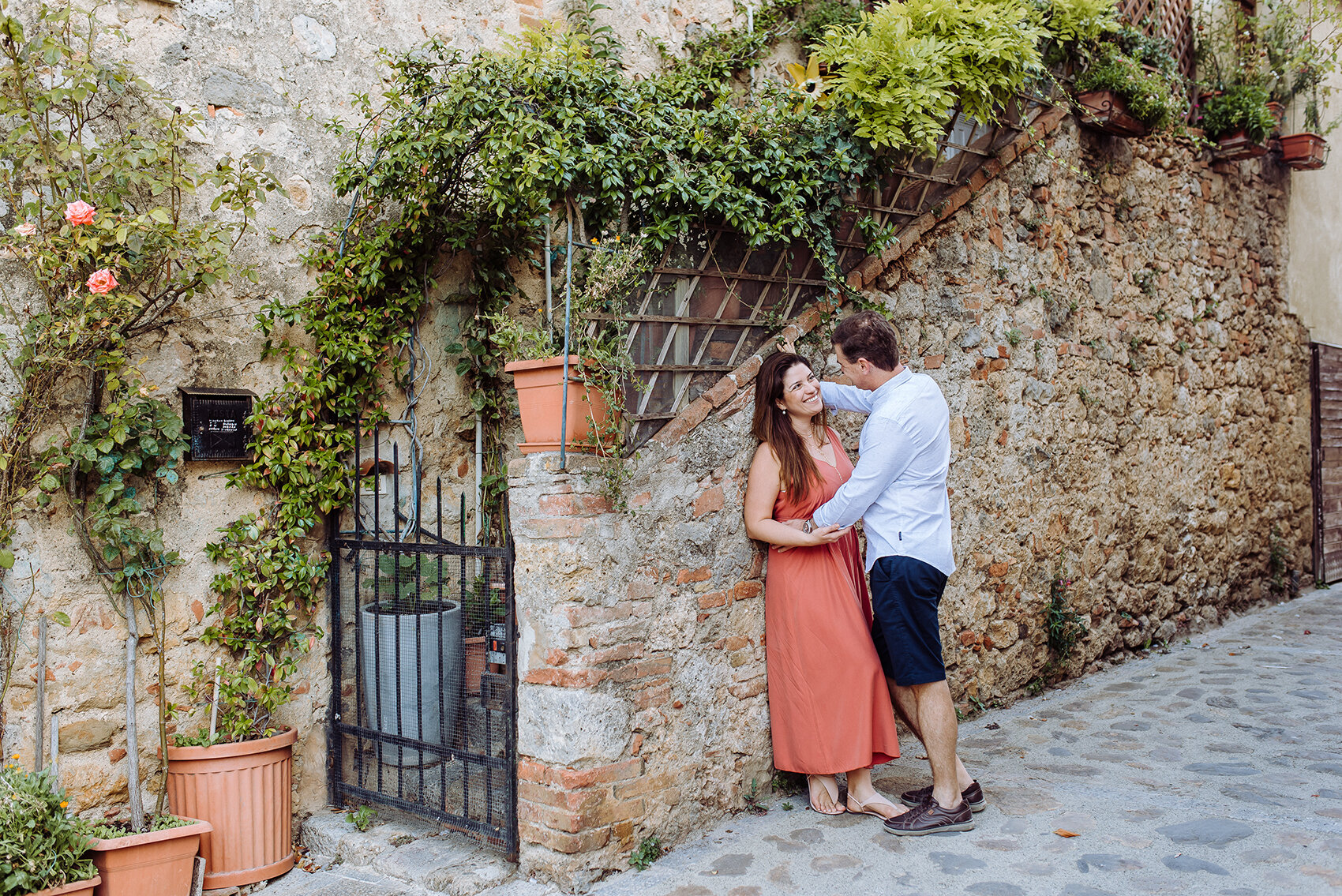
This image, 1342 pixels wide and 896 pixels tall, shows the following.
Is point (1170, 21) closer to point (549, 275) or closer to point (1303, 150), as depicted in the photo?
point (1303, 150)

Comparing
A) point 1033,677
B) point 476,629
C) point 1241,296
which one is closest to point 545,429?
point 476,629

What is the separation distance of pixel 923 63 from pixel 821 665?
2.35 m

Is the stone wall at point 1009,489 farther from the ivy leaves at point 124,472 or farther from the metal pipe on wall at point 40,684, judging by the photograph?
the metal pipe on wall at point 40,684

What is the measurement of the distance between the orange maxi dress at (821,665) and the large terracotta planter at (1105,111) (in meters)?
3.20

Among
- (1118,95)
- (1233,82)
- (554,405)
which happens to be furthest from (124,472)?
(1233,82)

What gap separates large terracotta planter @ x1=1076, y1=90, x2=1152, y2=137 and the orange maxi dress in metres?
3.20

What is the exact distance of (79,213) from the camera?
285 centimetres

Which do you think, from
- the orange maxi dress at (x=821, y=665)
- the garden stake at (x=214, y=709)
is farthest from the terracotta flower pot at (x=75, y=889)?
the orange maxi dress at (x=821, y=665)

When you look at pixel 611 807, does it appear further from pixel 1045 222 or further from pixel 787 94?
pixel 1045 222

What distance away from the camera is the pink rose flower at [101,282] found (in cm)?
285

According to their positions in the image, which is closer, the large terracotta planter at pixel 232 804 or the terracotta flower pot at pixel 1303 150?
the large terracotta planter at pixel 232 804

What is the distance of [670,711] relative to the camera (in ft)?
10.4

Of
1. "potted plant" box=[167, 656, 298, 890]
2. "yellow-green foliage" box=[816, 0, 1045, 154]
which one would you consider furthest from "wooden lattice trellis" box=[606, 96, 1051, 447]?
"potted plant" box=[167, 656, 298, 890]

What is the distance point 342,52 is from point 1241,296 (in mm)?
6379
